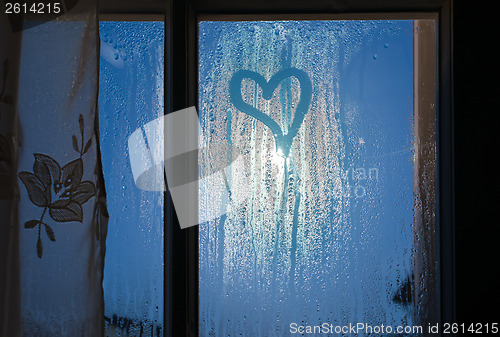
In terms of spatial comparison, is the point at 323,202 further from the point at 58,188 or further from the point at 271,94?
the point at 58,188

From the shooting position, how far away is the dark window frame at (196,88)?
1029 millimetres

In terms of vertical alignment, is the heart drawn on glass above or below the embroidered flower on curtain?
above

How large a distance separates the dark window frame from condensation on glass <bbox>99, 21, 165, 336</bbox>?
4 cm

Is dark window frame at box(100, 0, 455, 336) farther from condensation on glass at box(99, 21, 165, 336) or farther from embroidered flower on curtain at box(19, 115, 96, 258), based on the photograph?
embroidered flower on curtain at box(19, 115, 96, 258)

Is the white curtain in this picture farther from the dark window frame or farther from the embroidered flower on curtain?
the dark window frame

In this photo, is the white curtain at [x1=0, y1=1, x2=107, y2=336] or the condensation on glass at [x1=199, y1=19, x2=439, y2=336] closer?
the white curtain at [x1=0, y1=1, x2=107, y2=336]

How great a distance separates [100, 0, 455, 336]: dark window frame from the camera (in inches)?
40.5

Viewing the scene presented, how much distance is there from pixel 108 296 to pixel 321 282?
2.06 feet

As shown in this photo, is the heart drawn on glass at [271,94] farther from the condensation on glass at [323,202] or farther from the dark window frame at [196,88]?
the dark window frame at [196,88]
